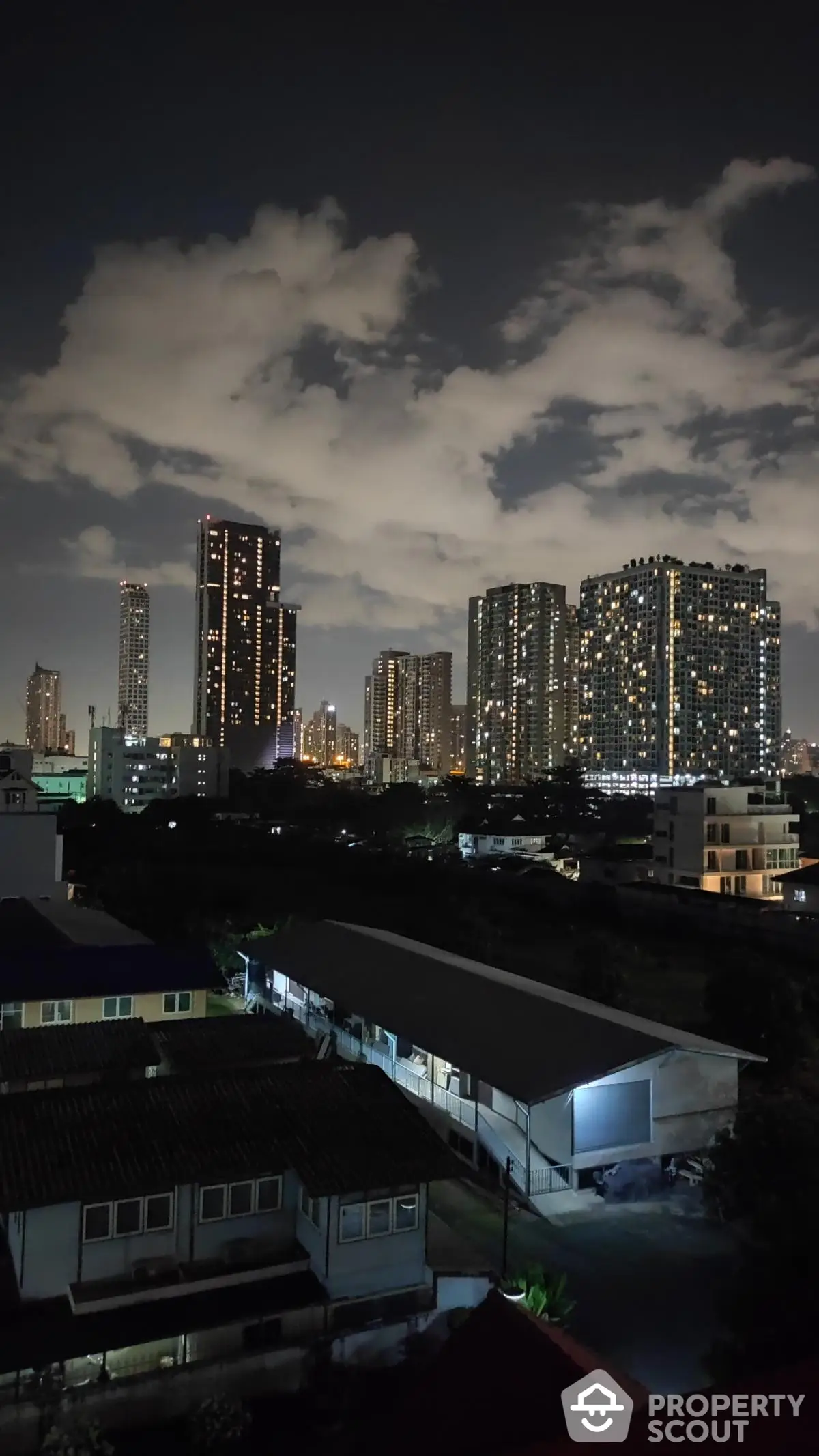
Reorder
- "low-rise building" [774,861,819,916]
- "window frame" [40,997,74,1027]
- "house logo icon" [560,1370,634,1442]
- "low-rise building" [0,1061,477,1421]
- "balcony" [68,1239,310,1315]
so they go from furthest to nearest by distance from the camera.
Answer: "low-rise building" [774,861,819,916] < "window frame" [40,997,74,1027] < "balcony" [68,1239,310,1315] < "low-rise building" [0,1061,477,1421] < "house logo icon" [560,1370,634,1442]

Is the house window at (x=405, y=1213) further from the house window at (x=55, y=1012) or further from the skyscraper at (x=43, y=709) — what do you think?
the skyscraper at (x=43, y=709)

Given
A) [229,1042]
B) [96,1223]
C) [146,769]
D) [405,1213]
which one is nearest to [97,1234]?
[96,1223]

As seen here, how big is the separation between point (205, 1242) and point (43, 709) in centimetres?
14028

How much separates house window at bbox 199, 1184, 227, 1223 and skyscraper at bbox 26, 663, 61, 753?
136 m

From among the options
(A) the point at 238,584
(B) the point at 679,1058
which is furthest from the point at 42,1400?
(A) the point at 238,584

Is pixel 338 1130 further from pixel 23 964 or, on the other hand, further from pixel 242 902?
pixel 242 902

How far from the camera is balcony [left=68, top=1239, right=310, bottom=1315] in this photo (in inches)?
241

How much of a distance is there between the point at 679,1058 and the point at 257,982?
29.1 ft

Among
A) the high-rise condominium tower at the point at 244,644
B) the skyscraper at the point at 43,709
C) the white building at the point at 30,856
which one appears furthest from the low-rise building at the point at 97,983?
the skyscraper at the point at 43,709

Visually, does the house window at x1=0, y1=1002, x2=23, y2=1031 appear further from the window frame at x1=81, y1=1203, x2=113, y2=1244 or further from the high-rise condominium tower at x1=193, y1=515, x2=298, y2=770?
the high-rise condominium tower at x1=193, y1=515, x2=298, y2=770

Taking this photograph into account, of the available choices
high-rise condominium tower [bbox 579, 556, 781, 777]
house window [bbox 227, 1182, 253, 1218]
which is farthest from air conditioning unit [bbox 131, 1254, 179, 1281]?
high-rise condominium tower [bbox 579, 556, 781, 777]

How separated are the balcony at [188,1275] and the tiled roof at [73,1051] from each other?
3156 millimetres

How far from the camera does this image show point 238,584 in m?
103

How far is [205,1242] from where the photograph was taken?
6.63 m
